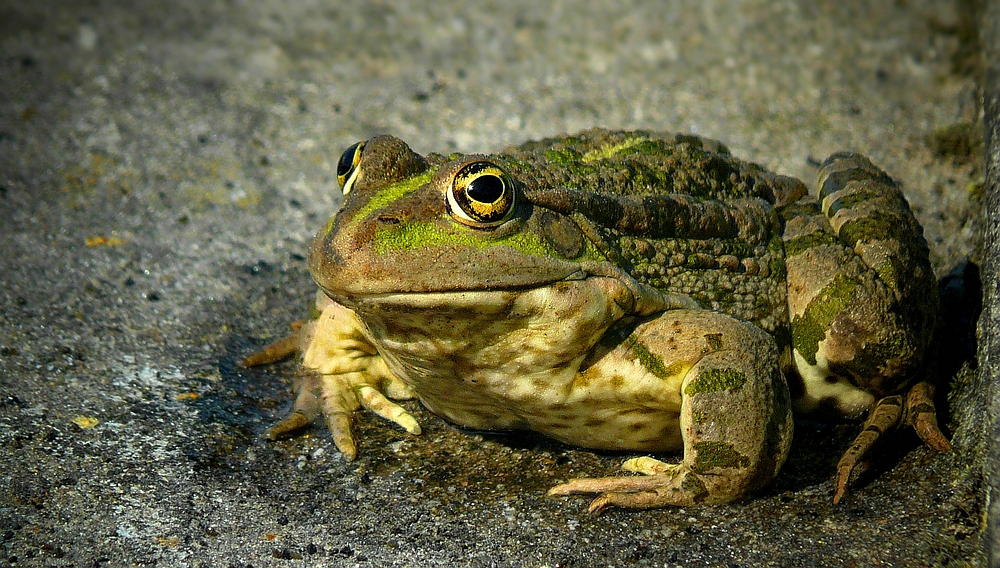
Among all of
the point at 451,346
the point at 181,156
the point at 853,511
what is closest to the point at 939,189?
the point at 853,511

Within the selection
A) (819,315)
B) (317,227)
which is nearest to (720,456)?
(819,315)

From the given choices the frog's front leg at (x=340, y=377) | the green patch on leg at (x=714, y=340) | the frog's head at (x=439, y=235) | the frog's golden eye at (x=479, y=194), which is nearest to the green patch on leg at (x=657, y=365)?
the green patch on leg at (x=714, y=340)

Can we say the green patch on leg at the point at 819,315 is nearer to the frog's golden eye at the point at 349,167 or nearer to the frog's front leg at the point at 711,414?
the frog's front leg at the point at 711,414

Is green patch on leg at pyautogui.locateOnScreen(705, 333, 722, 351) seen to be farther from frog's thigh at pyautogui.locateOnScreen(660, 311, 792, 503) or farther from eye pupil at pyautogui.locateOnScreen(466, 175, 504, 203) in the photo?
eye pupil at pyautogui.locateOnScreen(466, 175, 504, 203)

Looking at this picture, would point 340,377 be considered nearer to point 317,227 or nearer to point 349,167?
point 349,167

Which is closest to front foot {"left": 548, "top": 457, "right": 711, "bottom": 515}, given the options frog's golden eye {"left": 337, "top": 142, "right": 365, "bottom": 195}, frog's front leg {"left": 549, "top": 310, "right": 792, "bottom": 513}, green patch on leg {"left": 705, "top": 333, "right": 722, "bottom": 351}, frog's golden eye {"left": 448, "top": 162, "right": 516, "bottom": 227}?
frog's front leg {"left": 549, "top": 310, "right": 792, "bottom": 513}

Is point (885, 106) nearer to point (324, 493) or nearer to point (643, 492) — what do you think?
point (643, 492)

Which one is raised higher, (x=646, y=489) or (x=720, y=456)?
(x=720, y=456)
